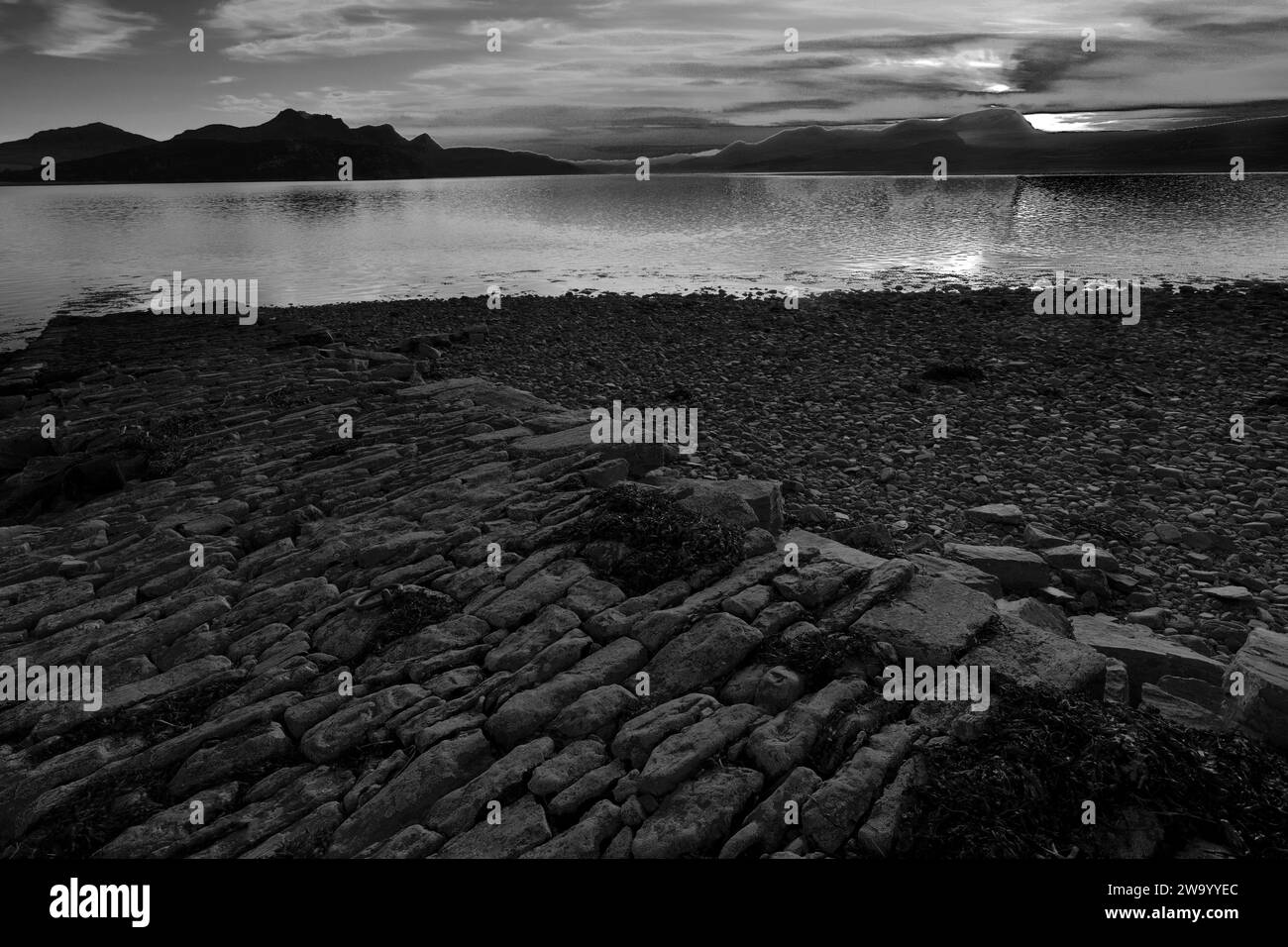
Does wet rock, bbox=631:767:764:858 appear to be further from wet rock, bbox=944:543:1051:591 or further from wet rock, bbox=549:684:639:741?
wet rock, bbox=944:543:1051:591

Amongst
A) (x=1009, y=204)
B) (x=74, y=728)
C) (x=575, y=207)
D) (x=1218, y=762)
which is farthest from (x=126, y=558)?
(x=575, y=207)

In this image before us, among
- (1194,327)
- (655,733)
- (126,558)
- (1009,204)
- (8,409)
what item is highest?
(1009,204)

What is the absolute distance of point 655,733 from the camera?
6.46 meters

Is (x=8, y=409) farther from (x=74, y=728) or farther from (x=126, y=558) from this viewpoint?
(x=74, y=728)

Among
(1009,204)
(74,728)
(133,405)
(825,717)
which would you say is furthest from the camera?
(1009,204)

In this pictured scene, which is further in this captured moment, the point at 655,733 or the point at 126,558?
the point at 126,558

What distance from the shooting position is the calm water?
40.2 m

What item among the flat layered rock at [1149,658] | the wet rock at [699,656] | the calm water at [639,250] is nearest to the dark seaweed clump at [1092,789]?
the flat layered rock at [1149,658]

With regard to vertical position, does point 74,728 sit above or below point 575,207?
below

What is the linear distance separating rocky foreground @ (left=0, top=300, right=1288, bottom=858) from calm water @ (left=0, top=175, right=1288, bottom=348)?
87.0 ft

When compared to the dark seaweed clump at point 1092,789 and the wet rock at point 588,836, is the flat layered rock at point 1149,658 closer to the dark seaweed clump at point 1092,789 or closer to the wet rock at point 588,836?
the dark seaweed clump at point 1092,789

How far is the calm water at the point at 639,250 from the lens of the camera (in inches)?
1581

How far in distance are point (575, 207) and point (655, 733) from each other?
122659mm
